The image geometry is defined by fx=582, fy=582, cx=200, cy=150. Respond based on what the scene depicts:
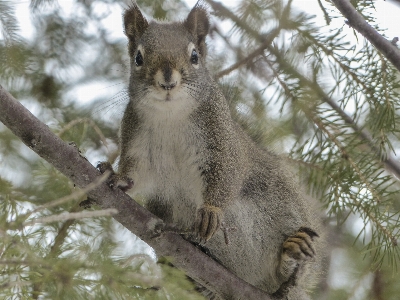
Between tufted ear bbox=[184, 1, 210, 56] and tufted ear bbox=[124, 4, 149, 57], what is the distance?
0.15m

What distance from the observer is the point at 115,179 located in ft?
5.60

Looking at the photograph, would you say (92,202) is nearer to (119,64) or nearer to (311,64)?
(119,64)

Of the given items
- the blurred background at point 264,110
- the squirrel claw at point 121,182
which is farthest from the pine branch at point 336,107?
the squirrel claw at point 121,182

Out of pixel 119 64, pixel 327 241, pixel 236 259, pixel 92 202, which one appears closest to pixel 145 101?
pixel 92 202

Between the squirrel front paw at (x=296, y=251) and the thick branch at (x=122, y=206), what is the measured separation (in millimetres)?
161

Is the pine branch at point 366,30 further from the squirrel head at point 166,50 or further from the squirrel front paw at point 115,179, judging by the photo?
the squirrel front paw at point 115,179

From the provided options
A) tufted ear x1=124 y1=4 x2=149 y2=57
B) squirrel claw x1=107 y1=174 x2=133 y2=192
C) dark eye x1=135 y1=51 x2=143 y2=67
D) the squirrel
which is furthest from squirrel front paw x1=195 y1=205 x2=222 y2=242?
tufted ear x1=124 y1=4 x2=149 y2=57

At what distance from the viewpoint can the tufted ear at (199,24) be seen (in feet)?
6.44

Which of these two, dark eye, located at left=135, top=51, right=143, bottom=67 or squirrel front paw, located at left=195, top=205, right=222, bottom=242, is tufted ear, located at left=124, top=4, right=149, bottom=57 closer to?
dark eye, located at left=135, top=51, right=143, bottom=67

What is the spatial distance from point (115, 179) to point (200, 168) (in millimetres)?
292

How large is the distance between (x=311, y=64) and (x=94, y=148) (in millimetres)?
867

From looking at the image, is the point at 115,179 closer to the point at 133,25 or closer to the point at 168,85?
the point at 168,85

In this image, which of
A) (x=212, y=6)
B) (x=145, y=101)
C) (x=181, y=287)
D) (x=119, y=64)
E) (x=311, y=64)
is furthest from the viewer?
(x=212, y=6)

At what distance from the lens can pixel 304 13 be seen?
84.5 inches
